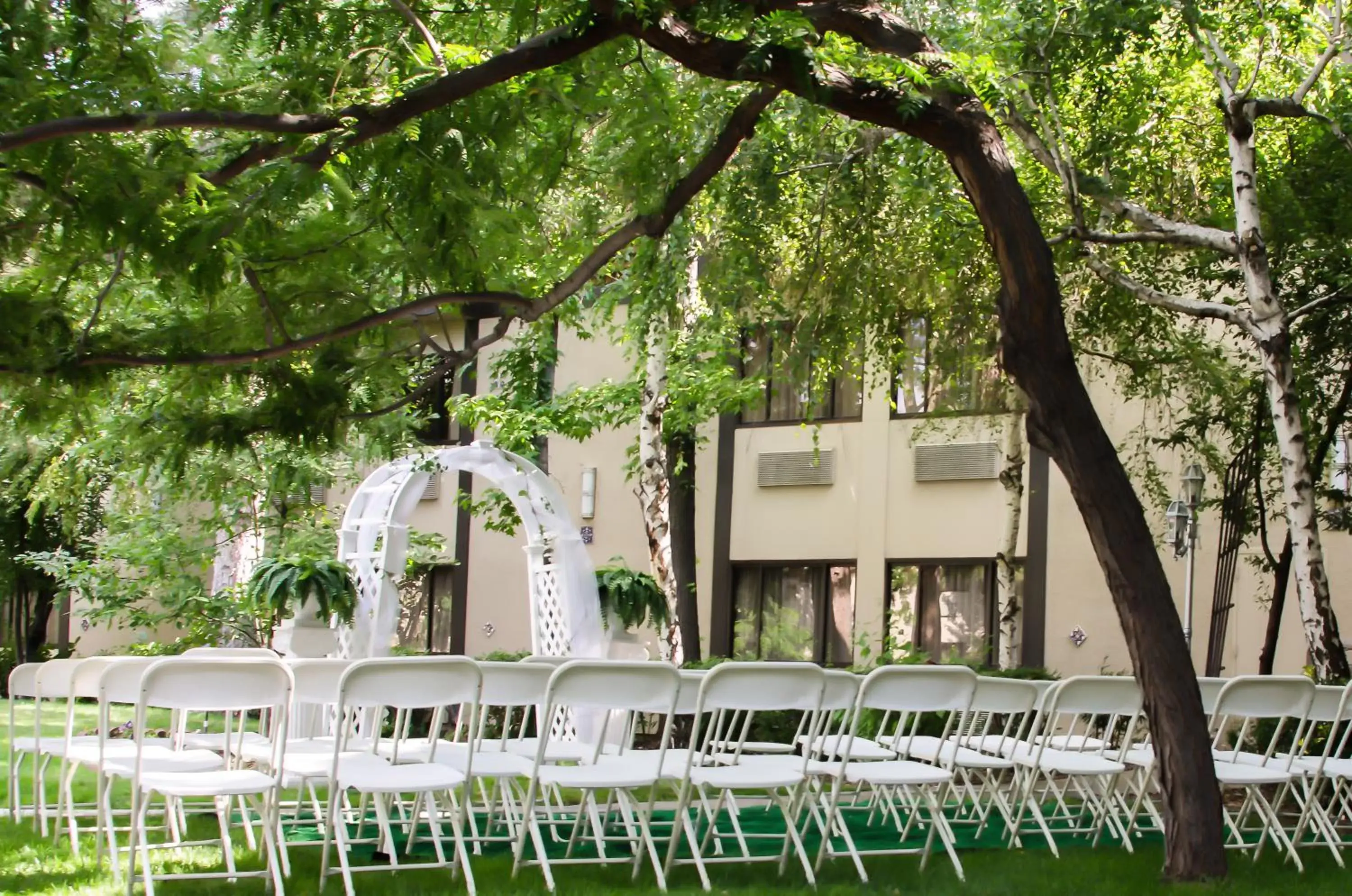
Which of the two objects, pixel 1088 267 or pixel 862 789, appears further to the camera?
pixel 1088 267

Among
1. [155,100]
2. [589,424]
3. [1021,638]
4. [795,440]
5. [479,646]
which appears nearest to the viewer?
[155,100]

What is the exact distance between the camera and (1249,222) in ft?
30.8

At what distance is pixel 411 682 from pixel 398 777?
0.32 m

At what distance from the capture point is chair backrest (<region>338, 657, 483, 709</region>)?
4742mm

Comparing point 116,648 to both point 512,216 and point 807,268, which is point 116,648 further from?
point 512,216

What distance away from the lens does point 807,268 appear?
10180mm

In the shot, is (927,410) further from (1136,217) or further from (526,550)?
(526,550)

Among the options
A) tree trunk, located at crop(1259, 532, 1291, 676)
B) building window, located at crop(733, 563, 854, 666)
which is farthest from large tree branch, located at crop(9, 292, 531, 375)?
building window, located at crop(733, 563, 854, 666)

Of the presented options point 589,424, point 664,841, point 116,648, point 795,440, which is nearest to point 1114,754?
point 664,841

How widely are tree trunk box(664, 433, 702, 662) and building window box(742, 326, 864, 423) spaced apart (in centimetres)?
96

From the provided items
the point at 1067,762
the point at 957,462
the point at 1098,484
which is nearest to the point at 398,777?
the point at 1098,484

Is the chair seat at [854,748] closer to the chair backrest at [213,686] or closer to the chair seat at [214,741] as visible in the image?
the chair backrest at [213,686]

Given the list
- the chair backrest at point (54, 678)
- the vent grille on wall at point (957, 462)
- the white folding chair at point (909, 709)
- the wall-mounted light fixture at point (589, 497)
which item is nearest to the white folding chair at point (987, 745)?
the white folding chair at point (909, 709)

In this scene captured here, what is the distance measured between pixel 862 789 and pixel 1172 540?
656 centimetres
